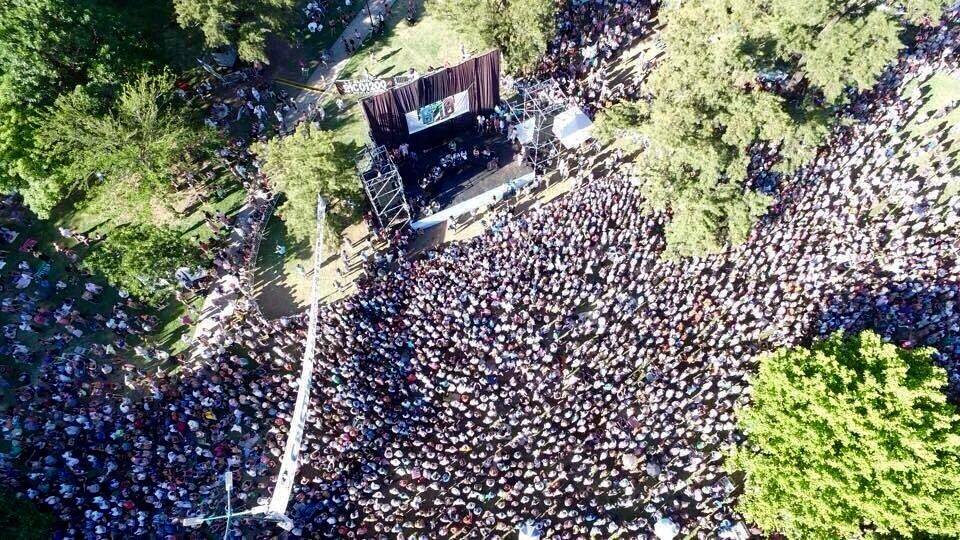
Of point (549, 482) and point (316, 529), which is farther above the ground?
point (316, 529)

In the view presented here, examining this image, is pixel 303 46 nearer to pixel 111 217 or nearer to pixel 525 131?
pixel 111 217

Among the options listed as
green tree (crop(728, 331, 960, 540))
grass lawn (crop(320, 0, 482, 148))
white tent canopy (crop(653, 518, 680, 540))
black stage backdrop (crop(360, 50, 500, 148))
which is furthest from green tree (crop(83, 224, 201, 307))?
green tree (crop(728, 331, 960, 540))

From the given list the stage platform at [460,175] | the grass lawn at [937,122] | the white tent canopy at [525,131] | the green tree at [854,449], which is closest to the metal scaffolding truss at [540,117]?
the white tent canopy at [525,131]

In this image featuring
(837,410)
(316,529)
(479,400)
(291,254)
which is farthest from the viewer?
(291,254)

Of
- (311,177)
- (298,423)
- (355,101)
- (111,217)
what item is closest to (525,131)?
(355,101)

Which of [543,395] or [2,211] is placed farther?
[2,211]

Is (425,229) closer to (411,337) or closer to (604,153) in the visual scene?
(411,337)

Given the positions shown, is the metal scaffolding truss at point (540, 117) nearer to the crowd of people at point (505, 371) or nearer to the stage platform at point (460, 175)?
the stage platform at point (460, 175)

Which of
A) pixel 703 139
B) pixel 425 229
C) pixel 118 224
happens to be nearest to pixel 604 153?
pixel 703 139
